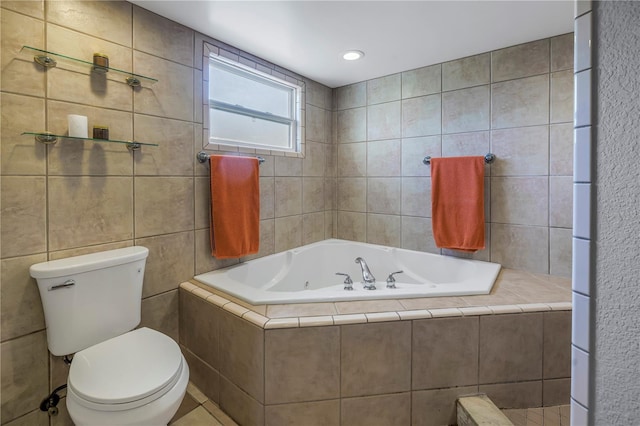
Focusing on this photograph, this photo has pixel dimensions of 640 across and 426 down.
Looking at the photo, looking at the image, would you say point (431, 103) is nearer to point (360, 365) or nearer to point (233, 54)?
point (233, 54)

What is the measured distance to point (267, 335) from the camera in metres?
1.43

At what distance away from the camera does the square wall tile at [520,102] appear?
83.7 inches

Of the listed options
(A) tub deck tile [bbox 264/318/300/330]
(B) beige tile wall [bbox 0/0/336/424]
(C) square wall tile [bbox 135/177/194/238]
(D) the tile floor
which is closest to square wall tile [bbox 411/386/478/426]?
(D) the tile floor

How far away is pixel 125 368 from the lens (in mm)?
1282

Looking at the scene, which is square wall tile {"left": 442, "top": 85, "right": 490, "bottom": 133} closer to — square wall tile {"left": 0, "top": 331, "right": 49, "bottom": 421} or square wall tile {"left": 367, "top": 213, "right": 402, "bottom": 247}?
square wall tile {"left": 367, "top": 213, "right": 402, "bottom": 247}

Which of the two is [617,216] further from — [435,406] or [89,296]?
[89,296]

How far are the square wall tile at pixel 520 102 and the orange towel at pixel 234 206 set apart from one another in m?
1.83

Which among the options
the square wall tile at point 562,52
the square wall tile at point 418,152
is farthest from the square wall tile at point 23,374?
the square wall tile at point 562,52

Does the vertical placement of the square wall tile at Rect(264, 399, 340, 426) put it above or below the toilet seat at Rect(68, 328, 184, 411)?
below

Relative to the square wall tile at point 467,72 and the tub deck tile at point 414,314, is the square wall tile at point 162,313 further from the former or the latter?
the square wall tile at point 467,72

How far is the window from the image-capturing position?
87.7 inches

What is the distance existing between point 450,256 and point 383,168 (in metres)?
0.96

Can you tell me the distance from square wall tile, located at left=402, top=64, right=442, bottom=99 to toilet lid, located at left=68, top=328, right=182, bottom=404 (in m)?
2.53

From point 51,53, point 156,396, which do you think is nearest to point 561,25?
point 51,53
